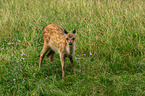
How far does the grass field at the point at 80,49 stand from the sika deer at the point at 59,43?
0.27 m

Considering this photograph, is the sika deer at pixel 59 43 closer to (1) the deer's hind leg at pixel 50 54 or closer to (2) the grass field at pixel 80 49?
(1) the deer's hind leg at pixel 50 54

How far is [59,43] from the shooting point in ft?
18.4

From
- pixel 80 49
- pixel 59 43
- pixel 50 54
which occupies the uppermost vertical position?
pixel 59 43

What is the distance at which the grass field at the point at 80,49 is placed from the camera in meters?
4.80

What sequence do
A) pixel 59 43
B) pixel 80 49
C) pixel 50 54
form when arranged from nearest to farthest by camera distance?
1. pixel 59 43
2. pixel 50 54
3. pixel 80 49

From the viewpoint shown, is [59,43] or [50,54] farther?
[50,54]

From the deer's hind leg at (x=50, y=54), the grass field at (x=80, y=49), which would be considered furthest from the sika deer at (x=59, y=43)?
the grass field at (x=80, y=49)

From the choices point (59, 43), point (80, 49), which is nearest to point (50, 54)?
point (59, 43)

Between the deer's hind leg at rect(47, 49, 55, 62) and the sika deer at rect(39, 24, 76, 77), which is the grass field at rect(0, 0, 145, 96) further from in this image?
the sika deer at rect(39, 24, 76, 77)

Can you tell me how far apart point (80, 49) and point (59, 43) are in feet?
2.91

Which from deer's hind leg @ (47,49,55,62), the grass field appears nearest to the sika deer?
deer's hind leg @ (47,49,55,62)

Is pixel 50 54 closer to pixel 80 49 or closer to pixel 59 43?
pixel 59 43

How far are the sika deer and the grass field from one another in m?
0.27

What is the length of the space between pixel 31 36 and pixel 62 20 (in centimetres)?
139
